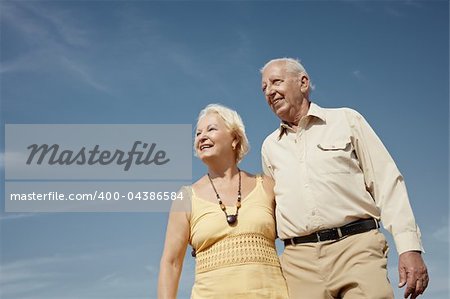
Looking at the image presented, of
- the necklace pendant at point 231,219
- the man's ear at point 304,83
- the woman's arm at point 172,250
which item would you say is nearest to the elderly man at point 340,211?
the man's ear at point 304,83

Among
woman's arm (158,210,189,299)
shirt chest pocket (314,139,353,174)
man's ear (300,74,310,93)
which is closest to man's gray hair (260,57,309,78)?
man's ear (300,74,310,93)

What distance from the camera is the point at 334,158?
16.5 ft

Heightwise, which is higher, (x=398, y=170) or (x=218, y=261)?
(x=398, y=170)

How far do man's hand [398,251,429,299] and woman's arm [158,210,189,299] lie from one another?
5.59 feet

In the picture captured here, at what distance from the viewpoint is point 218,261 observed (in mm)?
5039

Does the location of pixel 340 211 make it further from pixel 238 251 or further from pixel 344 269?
pixel 238 251

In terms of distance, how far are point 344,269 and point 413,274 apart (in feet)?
1.61

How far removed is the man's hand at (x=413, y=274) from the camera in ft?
15.4

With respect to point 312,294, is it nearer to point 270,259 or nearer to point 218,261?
point 270,259

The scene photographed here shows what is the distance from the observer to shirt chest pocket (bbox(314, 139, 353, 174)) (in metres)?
5.00

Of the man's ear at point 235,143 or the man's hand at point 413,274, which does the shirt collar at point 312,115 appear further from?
the man's hand at point 413,274

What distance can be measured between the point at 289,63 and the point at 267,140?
0.68 meters

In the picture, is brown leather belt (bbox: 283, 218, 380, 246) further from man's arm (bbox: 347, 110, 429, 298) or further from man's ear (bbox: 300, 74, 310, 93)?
man's ear (bbox: 300, 74, 310, 93)

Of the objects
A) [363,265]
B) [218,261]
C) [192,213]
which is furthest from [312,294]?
[192,213]
